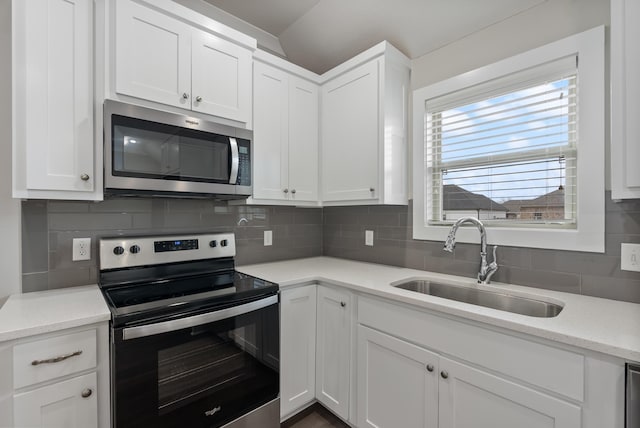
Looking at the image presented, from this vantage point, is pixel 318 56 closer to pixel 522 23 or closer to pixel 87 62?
pixel 522 23

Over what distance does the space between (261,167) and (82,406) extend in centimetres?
146

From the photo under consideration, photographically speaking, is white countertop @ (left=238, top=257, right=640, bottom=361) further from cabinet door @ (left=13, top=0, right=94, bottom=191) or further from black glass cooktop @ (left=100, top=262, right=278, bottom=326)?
cabinet door @ (left=13, top=0, right=94, bottom=191)

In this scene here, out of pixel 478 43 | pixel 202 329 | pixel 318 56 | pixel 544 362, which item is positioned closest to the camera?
pixel 544 362

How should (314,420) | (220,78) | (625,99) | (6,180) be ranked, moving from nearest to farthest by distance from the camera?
(625,99), (6,180), (220,78), (314,420)

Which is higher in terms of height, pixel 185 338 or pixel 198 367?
pixel 185 338

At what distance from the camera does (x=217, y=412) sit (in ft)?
4.60

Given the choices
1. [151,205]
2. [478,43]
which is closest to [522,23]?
[478,43]

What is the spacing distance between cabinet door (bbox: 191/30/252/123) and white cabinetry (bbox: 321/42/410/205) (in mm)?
672

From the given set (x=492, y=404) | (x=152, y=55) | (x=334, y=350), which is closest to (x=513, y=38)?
(x=492, y=404)

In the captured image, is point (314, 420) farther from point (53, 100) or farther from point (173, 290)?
point (53, 100)

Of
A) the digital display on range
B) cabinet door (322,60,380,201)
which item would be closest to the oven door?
the digital display on range

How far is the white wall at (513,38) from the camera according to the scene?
1428 mm

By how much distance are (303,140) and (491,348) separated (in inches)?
68.4

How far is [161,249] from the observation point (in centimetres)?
175
